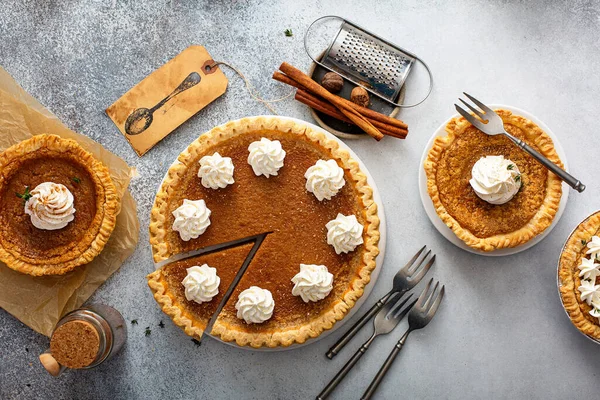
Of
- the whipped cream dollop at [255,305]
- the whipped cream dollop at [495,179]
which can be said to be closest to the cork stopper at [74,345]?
the whipped cream dollop at [255,305]

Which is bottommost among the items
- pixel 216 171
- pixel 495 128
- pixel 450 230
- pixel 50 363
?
pixel 50 363

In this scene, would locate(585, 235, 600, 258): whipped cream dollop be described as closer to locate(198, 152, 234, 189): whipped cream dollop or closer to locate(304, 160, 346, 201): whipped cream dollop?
locate(304, 160, 346, 201): whipped cream dollop

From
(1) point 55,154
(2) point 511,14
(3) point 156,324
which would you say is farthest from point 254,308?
(2) point 511,14

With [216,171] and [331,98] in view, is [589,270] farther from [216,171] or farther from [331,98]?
[216,171]

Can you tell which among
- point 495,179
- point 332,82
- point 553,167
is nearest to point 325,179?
point 332,82

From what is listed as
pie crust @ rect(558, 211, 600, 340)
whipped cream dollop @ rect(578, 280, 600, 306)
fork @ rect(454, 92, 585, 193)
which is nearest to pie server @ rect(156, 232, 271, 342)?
fork @ rect(454, 92, 585, 193)
